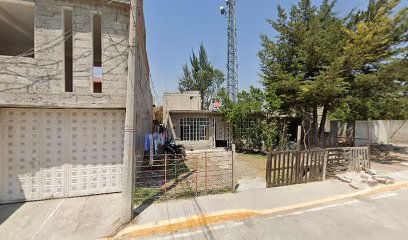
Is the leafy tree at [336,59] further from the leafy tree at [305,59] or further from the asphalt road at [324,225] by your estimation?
the asphalt road at [324,225]

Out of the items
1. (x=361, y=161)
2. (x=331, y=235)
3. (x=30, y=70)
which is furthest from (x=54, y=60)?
(x=361, y=161)

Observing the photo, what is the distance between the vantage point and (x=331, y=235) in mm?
3631

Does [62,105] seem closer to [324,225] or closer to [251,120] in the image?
[324,225]

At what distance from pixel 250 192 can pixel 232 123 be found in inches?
313

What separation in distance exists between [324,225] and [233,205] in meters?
2.05

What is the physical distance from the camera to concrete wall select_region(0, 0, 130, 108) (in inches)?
A: 167

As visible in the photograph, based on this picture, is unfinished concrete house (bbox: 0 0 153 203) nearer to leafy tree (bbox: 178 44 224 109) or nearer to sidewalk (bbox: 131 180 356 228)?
sidewalk (bbox: 131 180 356 228)

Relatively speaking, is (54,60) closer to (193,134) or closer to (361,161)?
(193,134)

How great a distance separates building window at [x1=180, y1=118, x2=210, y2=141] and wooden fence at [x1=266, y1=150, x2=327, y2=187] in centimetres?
817

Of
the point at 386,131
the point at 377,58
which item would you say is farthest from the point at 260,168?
the point at 386,131

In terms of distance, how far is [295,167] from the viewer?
20.2 feet

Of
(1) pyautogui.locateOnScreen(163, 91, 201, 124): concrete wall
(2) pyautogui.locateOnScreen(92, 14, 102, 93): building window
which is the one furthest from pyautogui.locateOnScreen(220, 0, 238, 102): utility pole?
(2) pyautogui.locateOnScreen(92, 14, 102, 93): building window

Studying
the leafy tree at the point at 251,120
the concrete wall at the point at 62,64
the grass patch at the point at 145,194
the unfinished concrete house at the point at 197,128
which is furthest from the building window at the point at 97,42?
the leafy tree at the point at 251,120

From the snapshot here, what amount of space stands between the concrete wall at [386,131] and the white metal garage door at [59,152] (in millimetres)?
20213
